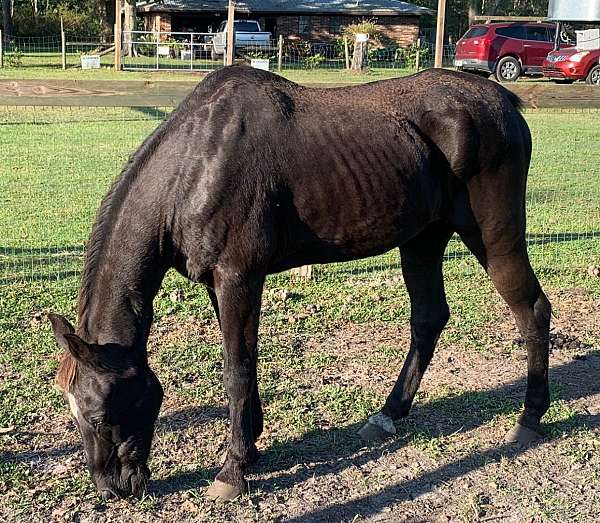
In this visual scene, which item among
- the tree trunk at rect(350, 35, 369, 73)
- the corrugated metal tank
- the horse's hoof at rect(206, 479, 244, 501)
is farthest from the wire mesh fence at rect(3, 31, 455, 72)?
the horse's hoof at rect(206, 479, 244, 501)

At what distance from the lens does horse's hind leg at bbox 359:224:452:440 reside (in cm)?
441

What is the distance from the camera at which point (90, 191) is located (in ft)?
32.3

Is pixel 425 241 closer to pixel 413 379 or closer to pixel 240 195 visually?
pixel 413 379

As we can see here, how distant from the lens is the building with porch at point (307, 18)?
43.9 m

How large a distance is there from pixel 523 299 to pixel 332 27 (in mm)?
43091

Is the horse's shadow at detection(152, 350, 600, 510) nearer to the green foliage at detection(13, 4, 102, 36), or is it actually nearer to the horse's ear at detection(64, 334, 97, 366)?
the horse's ear at detection(64, 334, 97, 366)

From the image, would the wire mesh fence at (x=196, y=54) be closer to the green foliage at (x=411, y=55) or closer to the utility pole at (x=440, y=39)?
the green foliage at (x=411, y=55)

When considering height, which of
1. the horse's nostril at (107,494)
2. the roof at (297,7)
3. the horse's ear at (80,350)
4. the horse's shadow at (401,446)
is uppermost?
the roof at (297,7)

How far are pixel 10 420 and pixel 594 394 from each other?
139 inches

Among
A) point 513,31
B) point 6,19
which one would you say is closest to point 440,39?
point 513,31

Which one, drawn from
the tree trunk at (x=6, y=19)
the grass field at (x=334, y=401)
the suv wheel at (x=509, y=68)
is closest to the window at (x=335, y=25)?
the tree trunk at (x=6, y=19)

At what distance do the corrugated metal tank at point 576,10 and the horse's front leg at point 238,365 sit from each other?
4.92 meters

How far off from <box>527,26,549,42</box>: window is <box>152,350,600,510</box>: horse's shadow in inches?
1025

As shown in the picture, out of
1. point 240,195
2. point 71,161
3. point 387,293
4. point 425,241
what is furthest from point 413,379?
point 71,161
